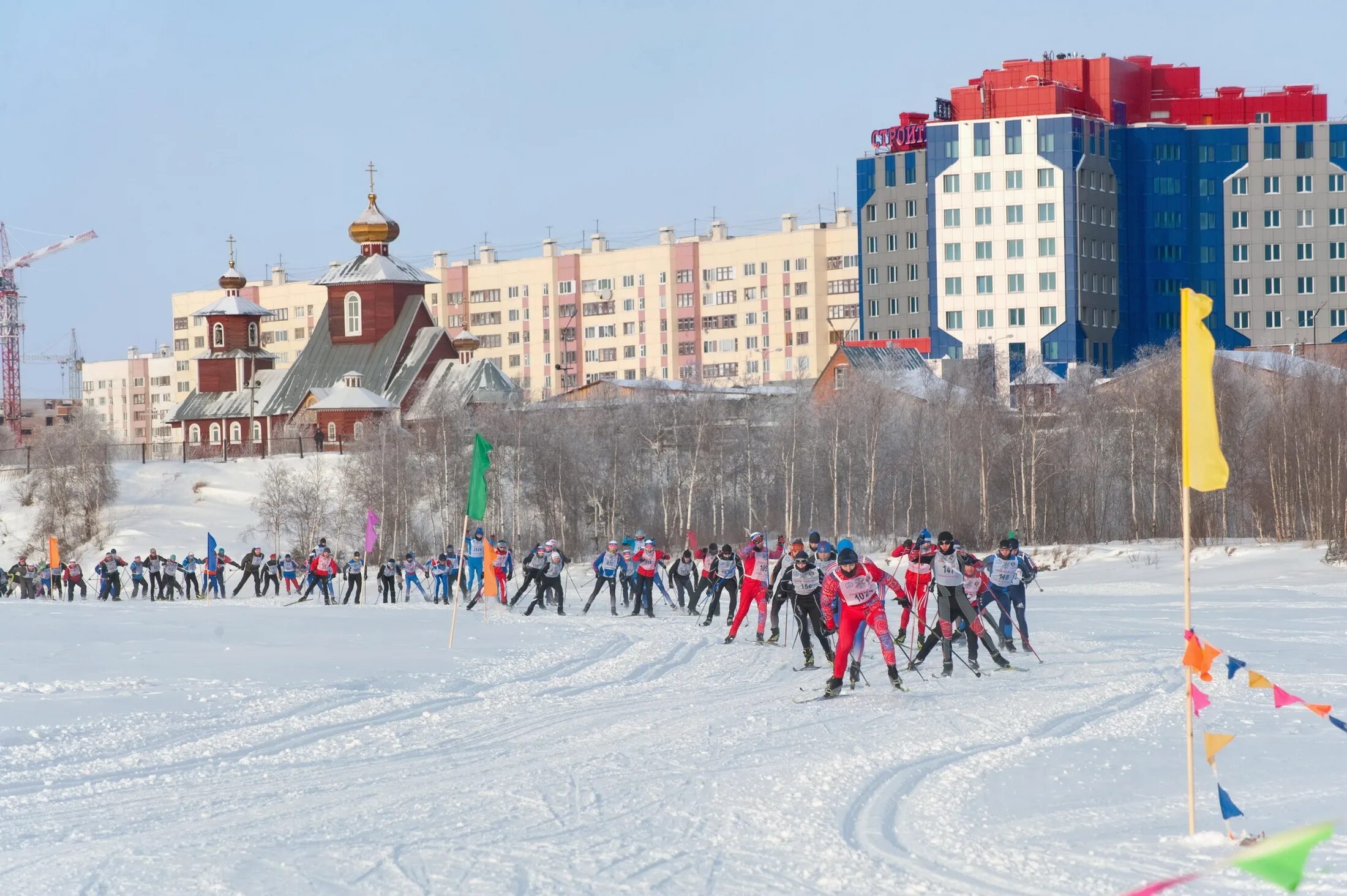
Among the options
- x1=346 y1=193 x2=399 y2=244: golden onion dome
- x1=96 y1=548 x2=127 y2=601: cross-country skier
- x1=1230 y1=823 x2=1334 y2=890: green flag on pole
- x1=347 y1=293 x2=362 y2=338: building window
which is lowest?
x1=96 y1=548 x2=127 y2=601: cross-country skier

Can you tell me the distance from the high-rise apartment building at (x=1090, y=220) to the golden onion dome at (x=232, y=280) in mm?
38582

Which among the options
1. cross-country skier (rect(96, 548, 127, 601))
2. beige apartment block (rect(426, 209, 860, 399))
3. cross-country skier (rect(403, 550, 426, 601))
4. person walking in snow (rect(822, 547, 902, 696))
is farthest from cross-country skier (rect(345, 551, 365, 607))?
beige apartment block (rect(426, 209, 860, 399))

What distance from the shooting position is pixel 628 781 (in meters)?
11.2

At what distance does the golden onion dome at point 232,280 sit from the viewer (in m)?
101

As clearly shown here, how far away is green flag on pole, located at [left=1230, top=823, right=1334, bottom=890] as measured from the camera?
413 cm

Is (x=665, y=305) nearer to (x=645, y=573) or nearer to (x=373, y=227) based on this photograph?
(x=373, y=227)

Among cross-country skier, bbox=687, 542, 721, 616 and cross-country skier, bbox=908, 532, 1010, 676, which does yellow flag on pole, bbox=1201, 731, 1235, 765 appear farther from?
cross-country skier, bbox=687, 542, 721, 616

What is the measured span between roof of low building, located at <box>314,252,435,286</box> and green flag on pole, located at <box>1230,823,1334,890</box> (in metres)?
89.9

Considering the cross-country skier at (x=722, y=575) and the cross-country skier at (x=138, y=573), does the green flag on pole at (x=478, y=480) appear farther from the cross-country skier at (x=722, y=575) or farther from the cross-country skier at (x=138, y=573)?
the cross-country skier at (x=138, y=573)

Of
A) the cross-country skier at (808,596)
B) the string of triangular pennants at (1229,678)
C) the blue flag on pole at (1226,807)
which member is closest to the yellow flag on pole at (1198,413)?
the string of triangular pennants at (1229,678)

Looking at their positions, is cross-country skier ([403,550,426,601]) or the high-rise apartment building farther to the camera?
the high-rise apartment building

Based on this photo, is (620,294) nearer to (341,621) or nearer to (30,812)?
(341,621)

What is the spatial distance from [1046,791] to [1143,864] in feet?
7.18

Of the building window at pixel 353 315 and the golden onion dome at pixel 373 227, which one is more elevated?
the golden onion dome at pixel 373 227
